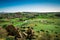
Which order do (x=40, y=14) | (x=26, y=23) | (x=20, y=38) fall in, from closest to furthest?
(x=20, y=38), (x=26, y=23), (x=40, y=14)

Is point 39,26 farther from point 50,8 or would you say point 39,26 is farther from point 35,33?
point 50,8

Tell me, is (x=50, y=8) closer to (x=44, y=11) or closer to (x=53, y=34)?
(x=44, y=11)

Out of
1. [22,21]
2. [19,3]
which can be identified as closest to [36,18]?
[22,21]

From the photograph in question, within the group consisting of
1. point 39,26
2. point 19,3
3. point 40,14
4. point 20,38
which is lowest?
point 20,38

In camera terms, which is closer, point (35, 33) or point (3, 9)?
point (35, 33)

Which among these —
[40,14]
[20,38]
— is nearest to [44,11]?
[40,14]

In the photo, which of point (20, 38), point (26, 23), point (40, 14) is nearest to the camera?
point (20, 38)

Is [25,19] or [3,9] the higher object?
[3,9]
